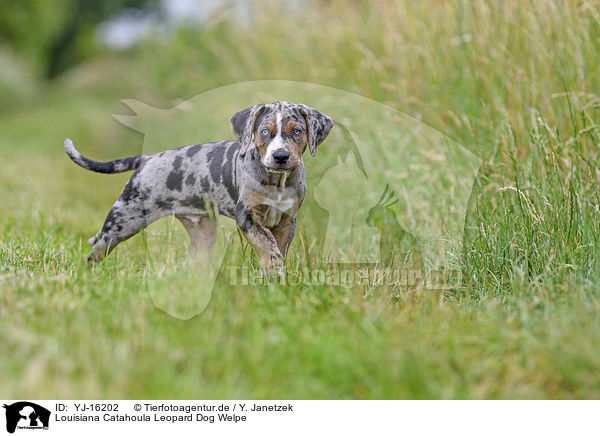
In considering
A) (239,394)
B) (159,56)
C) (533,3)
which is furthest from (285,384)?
(159,56)

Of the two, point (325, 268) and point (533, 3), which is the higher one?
point (533, 3)

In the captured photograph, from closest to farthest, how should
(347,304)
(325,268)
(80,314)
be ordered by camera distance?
(80,314), (347,304), (325,268)

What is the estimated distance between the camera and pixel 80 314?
8.43 ft

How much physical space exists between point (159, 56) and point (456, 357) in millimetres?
10143

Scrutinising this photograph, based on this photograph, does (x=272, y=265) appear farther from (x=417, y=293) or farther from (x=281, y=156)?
(x=417, y=293)

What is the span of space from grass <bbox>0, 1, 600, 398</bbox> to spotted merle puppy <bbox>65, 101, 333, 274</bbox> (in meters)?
0.21

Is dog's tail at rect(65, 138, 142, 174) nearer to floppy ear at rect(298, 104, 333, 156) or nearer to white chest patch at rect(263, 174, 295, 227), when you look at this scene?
white chest patch at rect(263, 174, 295, 227)

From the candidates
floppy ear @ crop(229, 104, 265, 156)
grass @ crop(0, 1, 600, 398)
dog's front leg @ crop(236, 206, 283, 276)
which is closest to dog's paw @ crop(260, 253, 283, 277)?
dog's front leg @ crop(236, 206, 283, 276)

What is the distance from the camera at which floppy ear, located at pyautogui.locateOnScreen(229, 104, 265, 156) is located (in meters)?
3.13

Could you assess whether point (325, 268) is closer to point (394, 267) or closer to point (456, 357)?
point (394, 267)

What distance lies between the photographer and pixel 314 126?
3.18 meters
